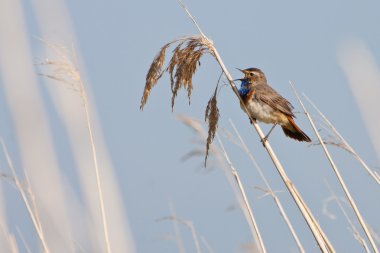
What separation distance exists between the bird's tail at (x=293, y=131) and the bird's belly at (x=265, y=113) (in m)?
0.05

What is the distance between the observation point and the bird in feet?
15.7

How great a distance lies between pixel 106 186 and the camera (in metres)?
3.68

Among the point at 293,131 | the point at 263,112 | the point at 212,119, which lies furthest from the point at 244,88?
the point at 212,119

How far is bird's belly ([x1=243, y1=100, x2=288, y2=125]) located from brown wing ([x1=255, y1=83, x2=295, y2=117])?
0.04 metres

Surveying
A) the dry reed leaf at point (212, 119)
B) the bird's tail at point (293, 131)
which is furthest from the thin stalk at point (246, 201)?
the bird's tail at point (293, 131)

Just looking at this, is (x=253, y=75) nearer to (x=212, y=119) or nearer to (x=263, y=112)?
(x=263, y=112)

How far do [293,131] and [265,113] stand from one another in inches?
10.8

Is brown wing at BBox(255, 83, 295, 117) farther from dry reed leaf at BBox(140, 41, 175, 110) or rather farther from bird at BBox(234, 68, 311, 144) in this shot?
dry reed leaf at BBox(140, 41, 175, 110)

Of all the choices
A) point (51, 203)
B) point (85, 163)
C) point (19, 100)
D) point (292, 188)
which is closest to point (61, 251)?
point (51, 203)

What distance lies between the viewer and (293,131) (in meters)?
4.73

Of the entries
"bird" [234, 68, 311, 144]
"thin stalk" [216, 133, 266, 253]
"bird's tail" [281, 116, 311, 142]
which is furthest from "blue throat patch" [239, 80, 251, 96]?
"thin stalk" [216, 133, 266, 253]

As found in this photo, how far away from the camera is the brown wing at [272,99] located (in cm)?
483

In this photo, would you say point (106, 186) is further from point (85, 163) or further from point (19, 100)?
point (19, 100)

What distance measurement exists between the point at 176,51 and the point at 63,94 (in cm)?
116
